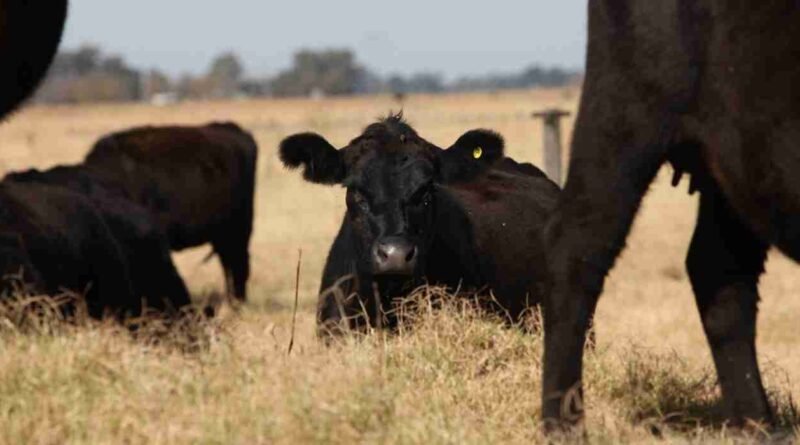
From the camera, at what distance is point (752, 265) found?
228 inches

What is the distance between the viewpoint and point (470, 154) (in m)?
8.70

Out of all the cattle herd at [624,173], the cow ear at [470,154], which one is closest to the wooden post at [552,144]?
the cow ear at [470,154]

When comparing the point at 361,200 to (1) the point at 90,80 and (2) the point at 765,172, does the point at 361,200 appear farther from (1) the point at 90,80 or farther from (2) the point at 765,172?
(1) the point at 90,80

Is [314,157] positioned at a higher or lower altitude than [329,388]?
higher

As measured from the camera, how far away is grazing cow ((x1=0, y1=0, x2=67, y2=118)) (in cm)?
534

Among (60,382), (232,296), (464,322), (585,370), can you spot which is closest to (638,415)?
(585,370)

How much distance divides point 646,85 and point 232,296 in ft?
40.1

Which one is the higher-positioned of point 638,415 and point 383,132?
point 383,132

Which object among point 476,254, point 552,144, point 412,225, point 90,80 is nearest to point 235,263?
point 552,144

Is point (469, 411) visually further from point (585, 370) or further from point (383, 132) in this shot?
point (383, 132)

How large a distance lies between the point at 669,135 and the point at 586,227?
1.40 feet

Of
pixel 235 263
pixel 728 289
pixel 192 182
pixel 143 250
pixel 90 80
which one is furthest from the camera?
pixel 90 80

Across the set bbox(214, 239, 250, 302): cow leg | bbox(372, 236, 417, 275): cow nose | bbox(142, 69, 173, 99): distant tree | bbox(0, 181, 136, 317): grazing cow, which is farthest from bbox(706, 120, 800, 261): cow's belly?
bbox(142, 69, 173, 99): distant tree

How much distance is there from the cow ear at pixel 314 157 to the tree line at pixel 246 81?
112867mm
